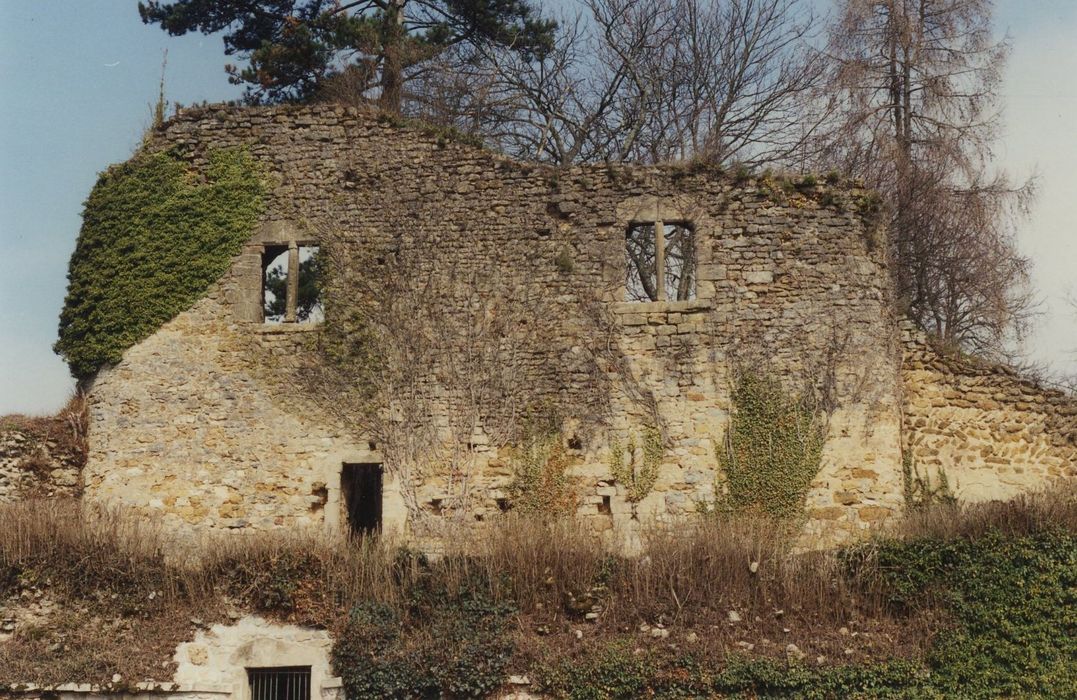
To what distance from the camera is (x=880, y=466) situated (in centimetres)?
1434

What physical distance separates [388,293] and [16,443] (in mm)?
4905

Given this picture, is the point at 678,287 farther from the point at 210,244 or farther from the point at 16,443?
the point at 16,443

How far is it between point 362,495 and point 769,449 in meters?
5.26

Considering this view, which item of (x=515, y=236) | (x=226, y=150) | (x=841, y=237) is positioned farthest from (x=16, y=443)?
(x=841, y=237)

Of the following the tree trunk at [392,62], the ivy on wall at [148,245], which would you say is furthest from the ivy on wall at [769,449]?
the tree trunk at [392,62]

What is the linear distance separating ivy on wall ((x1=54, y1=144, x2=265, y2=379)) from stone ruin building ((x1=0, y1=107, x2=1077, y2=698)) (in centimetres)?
24

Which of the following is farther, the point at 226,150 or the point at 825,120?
the point at 825,120

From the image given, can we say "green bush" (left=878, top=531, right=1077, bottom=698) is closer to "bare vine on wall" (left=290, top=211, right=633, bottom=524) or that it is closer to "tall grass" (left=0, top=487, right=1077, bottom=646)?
"tall grass" (left=0, top=487, right=1077, bottom=646)

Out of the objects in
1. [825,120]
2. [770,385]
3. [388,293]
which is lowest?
[770,385]

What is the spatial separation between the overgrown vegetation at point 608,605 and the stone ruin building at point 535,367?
3.58 ft

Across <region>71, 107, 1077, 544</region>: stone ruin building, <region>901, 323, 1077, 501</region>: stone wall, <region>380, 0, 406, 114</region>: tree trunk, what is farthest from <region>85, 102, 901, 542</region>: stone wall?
<region>380, 0, 406, 114</region>: tree trunk

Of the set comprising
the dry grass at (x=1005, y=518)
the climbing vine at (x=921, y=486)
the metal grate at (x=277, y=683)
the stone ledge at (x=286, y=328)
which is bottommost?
the metal grate at (x=277, y=683)

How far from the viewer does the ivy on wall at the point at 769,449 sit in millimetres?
14219

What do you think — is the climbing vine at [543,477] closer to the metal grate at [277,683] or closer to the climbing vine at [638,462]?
the climbing vine at [638,462]
